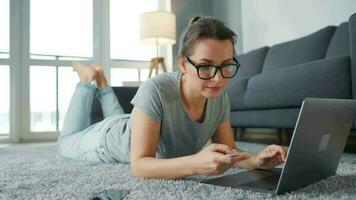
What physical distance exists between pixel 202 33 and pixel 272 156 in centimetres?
34

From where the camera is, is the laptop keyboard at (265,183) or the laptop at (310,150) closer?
the laptop at (310,150)

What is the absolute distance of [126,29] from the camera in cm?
399

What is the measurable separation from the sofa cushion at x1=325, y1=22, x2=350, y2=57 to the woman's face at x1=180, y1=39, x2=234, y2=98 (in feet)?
4.47

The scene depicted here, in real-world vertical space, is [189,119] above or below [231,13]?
below

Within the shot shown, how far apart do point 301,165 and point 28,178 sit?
2.68 ft

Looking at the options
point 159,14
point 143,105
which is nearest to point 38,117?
point 159,14

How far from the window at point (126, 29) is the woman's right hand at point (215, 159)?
3.35m

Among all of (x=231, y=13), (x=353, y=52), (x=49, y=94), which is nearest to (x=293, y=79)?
(x=353, y=52)

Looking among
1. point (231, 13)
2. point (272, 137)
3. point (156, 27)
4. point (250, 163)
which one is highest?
point (231, 13)

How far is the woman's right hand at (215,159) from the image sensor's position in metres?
0.69

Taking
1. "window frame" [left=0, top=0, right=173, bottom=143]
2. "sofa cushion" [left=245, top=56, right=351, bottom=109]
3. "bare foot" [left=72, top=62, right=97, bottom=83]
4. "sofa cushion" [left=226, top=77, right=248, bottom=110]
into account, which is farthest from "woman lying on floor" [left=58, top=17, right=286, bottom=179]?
"window frame" [left=0, top=0, right=173, bottom=143]

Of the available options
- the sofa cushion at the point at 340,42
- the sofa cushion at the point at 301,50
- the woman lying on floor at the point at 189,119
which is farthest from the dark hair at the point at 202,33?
the sofa cushion at the point at 301,50

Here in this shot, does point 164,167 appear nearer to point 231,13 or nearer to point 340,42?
point 340,42

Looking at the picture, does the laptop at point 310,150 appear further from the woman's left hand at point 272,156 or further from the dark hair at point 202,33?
the dark hair at point 202,33
